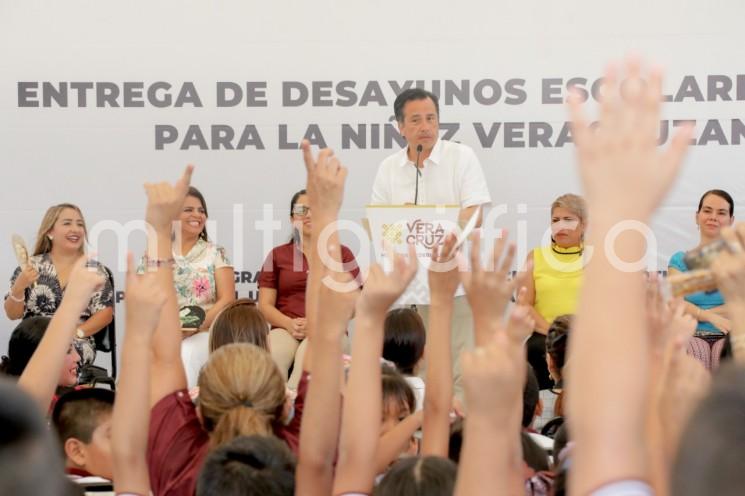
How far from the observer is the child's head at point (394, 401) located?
256 cm

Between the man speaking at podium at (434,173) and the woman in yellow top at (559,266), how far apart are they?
61 cm

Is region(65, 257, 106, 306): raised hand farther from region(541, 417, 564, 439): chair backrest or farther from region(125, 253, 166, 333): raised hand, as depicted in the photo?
region(541, 417, 564, 439): chair backrest

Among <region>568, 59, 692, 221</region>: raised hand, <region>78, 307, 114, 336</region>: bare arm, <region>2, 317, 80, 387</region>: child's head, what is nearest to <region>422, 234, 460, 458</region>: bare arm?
<region>568, 59, 692, 221</region>: raised hand

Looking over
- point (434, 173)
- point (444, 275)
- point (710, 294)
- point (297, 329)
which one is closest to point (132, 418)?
point (444, 275)

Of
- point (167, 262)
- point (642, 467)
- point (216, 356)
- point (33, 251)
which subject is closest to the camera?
point (642, 467)

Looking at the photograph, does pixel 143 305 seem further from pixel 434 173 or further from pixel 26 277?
pixel 26 277

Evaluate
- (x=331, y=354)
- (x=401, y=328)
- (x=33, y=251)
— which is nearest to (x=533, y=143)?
(x=401, y=328)

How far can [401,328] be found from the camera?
355 cm

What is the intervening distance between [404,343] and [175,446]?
5.27ft

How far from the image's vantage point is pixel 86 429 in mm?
2342

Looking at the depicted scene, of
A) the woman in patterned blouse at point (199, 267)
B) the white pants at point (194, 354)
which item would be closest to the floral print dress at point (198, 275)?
the woman in patterned blouse at point (199, 267)

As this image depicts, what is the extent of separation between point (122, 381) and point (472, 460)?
2.50 feet

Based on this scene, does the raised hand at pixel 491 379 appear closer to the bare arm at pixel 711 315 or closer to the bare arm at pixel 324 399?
the bare arm at pixel 324 399

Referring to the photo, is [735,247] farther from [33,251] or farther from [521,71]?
[33,251]
